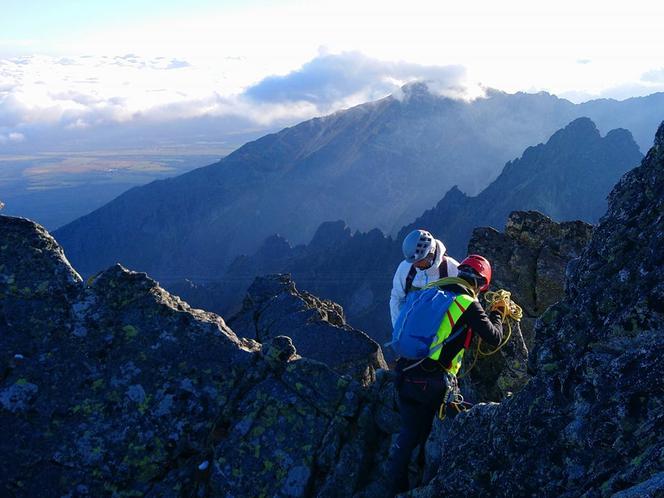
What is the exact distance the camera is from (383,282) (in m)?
157

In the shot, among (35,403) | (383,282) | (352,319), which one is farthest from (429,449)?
(383,282)

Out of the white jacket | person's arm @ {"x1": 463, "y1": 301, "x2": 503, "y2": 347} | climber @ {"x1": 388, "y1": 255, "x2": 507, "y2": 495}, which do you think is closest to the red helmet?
climber @ {"x1": 388, "y1": 255, "x2": 507, "y2": 495}

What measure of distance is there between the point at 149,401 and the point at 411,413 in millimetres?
5445

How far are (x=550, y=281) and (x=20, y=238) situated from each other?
1752 cm

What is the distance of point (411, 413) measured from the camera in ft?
34.3

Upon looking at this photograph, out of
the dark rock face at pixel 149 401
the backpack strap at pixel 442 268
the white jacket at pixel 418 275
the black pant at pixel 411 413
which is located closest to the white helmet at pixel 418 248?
the white jacket at pixel 418 275

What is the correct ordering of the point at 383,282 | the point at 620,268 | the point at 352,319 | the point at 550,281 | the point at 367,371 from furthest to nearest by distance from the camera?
1. the point at 383,282
2. the point at 352,319
3. the point at 550,281
4. the point at 367,371
5. the point at 620,268

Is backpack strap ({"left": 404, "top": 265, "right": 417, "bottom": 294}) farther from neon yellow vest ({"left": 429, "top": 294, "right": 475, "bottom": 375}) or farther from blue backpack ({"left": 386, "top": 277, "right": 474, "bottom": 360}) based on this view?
neon yellow vest ({"left": 429, "top": 294, "right": 475, "bottom": 375})

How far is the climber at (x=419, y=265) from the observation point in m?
12.2

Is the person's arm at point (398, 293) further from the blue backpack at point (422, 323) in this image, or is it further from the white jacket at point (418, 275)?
the blue backpack at point (422, 323)

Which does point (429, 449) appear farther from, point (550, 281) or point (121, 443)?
point (550, 281)

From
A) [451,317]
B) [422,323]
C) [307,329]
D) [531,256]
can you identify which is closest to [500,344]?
[451,317]

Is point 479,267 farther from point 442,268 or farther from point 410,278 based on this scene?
point 410,278

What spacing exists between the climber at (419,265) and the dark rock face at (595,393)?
3.28 m
